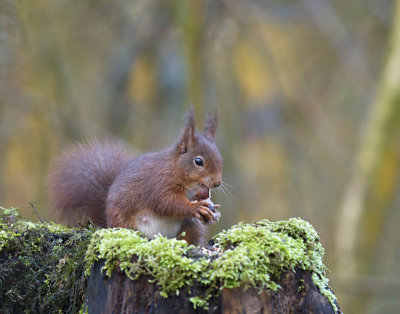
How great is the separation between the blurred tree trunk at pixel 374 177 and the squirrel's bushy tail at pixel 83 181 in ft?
8.64

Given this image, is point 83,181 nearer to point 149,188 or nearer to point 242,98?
point 149,188

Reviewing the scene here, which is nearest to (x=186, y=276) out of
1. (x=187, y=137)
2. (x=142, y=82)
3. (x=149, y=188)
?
(x=149, y=188)

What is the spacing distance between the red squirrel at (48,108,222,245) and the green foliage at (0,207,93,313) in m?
0.34

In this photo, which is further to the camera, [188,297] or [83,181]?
[83,181]

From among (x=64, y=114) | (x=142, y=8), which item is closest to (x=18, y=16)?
(x=64, y=114)

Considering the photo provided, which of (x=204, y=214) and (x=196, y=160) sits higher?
(x=196, y=160)

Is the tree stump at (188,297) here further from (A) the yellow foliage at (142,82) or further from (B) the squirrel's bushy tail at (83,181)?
(A) the yellow foliage at (142,82)

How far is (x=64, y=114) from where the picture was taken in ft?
18.1

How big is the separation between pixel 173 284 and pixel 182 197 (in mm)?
828

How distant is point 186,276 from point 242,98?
7094 mm

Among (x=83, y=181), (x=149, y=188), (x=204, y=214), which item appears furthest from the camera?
(x=83, y=181)

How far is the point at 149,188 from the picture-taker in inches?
92.2

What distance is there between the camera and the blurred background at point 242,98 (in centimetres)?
468

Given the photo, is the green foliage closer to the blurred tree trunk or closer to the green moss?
the green moss
